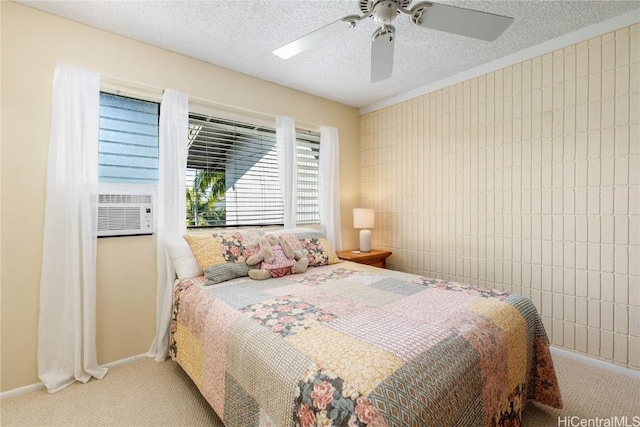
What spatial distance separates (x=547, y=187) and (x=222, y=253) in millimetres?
2602

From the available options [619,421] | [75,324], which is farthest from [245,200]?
[619,421]

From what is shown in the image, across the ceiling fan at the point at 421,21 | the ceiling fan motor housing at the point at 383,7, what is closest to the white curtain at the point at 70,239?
the ceiling fan at the point at 421,21

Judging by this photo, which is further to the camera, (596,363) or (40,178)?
(596,363)

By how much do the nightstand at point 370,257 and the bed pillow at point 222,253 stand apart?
1.15m

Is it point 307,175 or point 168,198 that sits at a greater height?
point 307,175

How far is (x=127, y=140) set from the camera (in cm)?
239

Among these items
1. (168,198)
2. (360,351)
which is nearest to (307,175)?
(168,198)

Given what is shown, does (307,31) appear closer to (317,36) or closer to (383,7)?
(317,36)

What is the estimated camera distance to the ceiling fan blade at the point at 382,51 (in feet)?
5.19

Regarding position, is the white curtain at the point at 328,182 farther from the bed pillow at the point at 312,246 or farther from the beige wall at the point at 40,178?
the beige wall at the point at 40,178

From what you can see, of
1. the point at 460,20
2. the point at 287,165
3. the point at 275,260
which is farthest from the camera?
the point at 287,165

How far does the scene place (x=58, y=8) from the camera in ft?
6.53

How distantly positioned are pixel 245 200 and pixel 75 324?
5.27 feet

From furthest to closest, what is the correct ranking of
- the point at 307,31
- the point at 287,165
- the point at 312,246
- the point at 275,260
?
1. the point at 287,165
2. the point at 312,246
3. the point at 275,260
4. the point at 307,31
